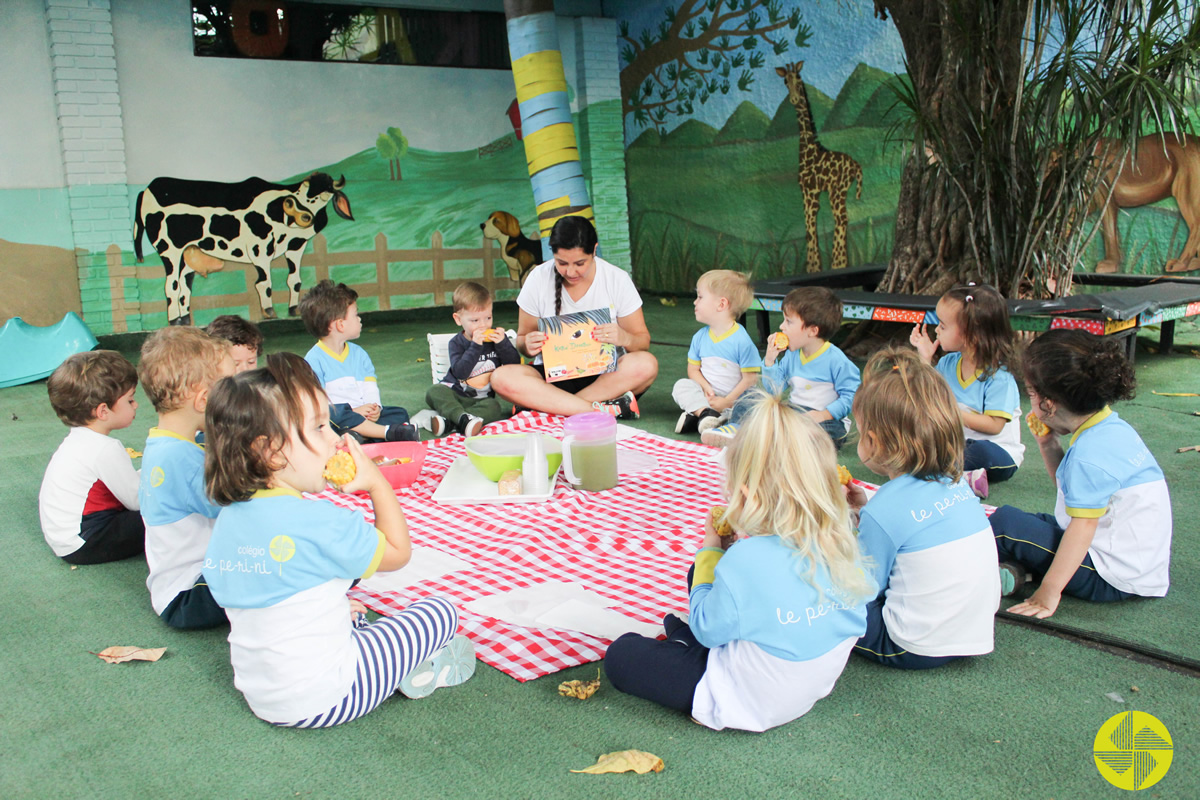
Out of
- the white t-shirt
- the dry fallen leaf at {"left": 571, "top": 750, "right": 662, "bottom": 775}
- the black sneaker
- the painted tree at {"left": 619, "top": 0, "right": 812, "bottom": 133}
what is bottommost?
the dry fallen leaf at {"left": 571, "top": 750, "right": 662, "bottom": 775}

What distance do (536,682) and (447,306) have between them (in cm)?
739

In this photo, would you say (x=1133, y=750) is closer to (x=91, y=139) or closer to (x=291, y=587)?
(x=291, y=587)

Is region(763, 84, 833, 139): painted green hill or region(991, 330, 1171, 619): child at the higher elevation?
region(763, 84, 833, 139): painted green hill

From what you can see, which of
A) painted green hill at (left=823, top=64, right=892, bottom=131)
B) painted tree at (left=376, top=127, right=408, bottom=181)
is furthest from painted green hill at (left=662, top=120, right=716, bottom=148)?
painted tree at (left=376, top=127, right=408, bottom=181)

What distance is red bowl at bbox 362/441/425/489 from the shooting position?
3.49 metres

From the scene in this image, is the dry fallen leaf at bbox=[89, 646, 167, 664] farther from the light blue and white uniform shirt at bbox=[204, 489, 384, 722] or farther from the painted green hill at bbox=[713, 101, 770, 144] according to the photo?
the painted green hill at bbox=[713, 101, 770, 144]

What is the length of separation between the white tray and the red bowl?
12 cm

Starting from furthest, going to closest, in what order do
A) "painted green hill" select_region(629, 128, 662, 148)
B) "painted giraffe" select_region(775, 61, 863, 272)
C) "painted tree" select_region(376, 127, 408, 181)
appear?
"painted green hill" select_region(629, 128, 662, 148)
"painted tree" select_region(376, 127, 408, 181)
"painted giraffe" select_region(775, 61, 863, 272)

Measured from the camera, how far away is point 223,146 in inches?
315

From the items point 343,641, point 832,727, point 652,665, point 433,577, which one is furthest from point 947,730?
point 433,577

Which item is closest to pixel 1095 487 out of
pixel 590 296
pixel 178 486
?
pixel 178 486

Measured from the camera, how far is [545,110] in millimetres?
7840

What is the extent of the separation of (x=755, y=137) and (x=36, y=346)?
615 cm

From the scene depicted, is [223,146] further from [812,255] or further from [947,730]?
[947,730]
